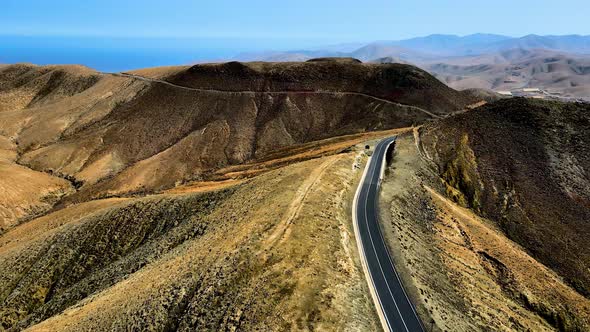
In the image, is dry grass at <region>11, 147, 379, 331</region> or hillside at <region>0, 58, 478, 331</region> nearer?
dry grass at <region>11, 147, 379, 331</region>

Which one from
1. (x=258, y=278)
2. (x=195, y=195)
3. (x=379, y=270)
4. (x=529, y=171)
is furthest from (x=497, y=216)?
(x=195, y=195)

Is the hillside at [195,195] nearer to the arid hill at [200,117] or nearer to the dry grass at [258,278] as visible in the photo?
the dry grass at [258,278]

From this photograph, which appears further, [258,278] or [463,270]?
[463,270]

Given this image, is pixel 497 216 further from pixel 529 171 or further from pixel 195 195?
pixel 195 195

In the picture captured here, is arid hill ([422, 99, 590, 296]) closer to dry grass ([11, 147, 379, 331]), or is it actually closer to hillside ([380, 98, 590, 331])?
hillside ([380, 98, 590, 331])

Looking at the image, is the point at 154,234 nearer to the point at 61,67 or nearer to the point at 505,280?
the point at 505,280

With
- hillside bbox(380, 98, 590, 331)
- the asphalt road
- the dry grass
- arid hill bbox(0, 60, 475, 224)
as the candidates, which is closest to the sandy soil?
hillside bbox(380, 98, 590, 331)

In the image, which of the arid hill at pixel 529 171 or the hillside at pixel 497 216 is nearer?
the hillside at pixel 497 216

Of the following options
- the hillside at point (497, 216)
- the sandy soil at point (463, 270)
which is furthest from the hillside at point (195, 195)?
the hillside at point (497, 216)
